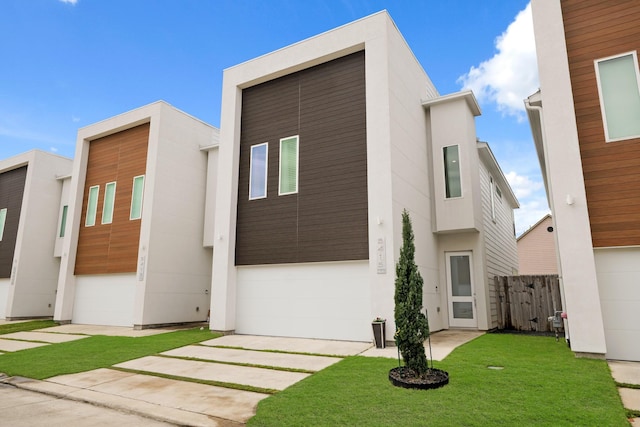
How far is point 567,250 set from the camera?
682cm

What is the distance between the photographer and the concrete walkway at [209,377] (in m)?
5.00

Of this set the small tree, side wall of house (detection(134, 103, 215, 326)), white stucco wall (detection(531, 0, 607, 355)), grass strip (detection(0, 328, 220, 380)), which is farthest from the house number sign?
side wall of house (detection(134, 103, 215, 326))

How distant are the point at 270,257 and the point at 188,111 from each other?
853 centimetres

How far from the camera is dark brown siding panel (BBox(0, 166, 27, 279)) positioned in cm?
1930

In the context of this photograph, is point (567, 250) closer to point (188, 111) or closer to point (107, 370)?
point (107, 370)

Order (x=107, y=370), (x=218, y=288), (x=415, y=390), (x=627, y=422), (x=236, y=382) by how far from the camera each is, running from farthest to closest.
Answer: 1. (x=218, y=288)
2. (x=107, y=370)
3. (x=236, y=382)
4. (x=415, y=390)
5. (x=627, y=422)

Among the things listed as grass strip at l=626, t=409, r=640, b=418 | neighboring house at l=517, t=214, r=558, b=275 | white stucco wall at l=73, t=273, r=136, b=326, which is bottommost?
grass strip at l=626, t=409, r=640, b=418

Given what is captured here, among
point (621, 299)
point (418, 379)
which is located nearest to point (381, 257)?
point (418, 379)

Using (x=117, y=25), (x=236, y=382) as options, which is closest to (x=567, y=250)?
(x=236, y=382)

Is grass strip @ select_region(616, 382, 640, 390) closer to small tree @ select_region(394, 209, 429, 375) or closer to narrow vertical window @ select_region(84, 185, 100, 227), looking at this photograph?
small tree @ select_region(394, 209, 429, 375)

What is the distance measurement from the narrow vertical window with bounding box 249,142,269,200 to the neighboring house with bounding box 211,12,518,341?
37mm

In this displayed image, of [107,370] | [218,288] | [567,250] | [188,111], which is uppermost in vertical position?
[188,111]

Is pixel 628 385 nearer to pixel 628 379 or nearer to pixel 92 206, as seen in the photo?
pixel 628 379

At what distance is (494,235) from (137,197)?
13.9 metres
